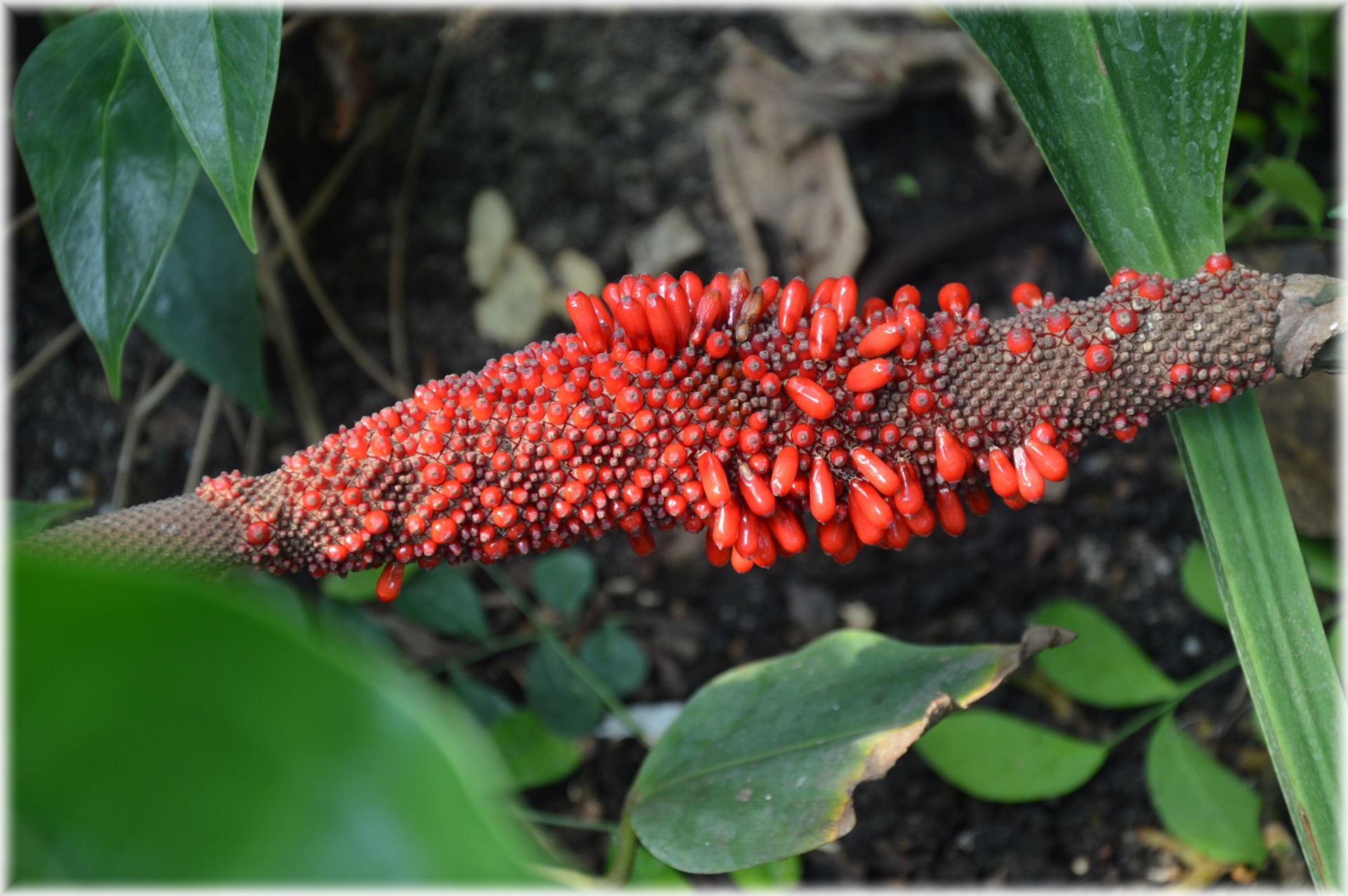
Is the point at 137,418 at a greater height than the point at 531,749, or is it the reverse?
the point at 137,418

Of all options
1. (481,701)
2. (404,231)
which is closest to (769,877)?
(481,701)

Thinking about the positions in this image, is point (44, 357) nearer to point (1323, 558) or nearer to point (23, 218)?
point (23, 218)

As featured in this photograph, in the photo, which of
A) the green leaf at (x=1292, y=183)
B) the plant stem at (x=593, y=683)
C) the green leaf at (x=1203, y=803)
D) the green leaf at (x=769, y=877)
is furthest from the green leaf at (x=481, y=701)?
the green leaf at (x=1292, y=183)

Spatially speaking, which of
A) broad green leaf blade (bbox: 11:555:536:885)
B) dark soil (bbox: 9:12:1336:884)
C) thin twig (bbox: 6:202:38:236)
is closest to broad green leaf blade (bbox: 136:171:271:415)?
thin twig (bbox: 6:202:38:236)

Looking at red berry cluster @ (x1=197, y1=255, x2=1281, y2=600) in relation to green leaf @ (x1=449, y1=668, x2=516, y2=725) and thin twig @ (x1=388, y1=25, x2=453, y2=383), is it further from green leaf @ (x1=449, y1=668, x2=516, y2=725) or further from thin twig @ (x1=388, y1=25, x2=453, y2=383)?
thin twig @ (x1=388, y1=25, x2=453, y2=383)

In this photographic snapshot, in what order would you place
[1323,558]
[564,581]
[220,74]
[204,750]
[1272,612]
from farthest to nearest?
1. [564,581]
2. [1323,558]
3. [1272,612]
4. [220,74]
5. [204,750]

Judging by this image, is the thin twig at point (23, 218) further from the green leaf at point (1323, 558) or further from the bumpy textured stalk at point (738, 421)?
the green leaf at point (1323, 558)

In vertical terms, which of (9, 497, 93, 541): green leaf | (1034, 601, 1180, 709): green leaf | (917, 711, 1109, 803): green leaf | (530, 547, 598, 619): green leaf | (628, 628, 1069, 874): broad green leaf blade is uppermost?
(9, 497, 93, 541): green leaf
